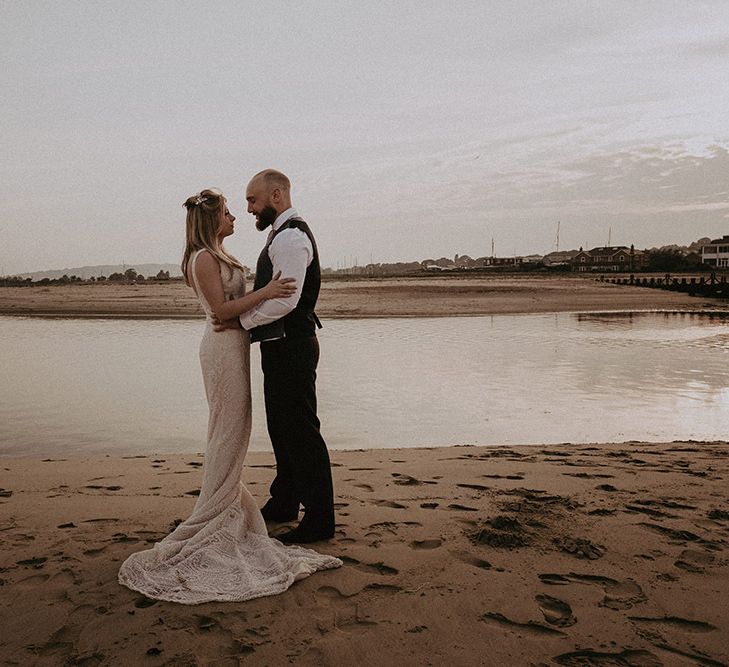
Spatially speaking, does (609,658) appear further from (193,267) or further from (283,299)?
(193,267)

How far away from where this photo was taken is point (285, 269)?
3615 millimetres

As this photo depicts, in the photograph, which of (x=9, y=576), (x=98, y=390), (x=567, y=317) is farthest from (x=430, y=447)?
(x=567, y=317)

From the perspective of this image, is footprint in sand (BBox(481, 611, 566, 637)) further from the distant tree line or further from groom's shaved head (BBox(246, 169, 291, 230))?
the distant tree line

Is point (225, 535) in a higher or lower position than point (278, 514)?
higher

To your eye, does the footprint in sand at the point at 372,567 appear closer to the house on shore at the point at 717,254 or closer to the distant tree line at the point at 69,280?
the distant tree line at the point at 69,280

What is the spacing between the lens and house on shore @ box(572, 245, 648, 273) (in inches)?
4692

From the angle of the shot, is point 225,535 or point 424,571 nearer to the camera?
point 424,571

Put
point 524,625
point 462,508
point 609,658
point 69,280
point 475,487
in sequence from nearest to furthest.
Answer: point 609,658 < point 524,625 < point 462,508 < point 475,487 < point 69,280

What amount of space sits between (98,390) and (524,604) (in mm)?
8595

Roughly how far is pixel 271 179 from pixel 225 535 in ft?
6.64

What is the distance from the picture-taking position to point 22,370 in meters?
12.2

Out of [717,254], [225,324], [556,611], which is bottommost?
[556,611]

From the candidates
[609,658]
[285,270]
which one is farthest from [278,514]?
[609,658]

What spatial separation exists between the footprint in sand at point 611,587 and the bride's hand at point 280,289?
6.50 feet
